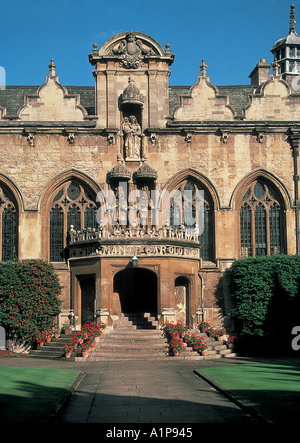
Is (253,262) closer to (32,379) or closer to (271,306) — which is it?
(271,306)

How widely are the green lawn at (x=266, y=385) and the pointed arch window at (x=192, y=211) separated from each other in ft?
31.9

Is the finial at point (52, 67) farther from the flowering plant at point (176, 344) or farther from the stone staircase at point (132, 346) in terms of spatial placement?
the flowering plant at point (176, 344)

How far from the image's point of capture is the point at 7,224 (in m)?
31.8

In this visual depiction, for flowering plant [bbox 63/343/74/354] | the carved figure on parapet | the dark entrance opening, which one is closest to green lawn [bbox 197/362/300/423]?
flowering plant [bbox 63/343/74/354]

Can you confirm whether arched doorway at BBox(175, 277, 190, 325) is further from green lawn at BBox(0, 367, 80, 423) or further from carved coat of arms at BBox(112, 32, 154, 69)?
carved coat of arms at BBox(112, 32, 154, 69)

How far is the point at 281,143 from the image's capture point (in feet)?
106

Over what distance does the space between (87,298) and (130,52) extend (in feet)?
42.6

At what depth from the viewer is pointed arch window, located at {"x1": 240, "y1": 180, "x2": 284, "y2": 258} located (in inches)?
1271

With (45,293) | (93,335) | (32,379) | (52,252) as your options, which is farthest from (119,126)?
(32,379)

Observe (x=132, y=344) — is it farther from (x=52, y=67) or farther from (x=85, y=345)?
(x=52, y=67)

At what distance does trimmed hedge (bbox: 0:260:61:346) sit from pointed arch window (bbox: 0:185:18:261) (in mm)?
2347

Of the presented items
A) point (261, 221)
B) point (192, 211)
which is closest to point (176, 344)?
point (192, 211)

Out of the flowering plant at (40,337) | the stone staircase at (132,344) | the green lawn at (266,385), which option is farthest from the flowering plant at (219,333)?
the flowering plant at (40,337)

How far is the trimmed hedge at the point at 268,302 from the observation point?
28438 mm
